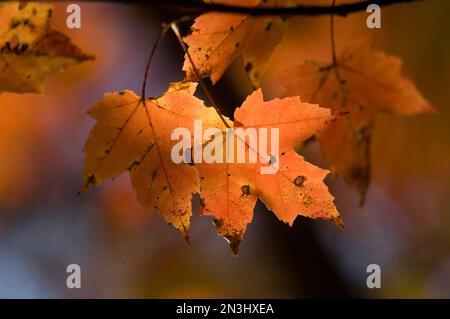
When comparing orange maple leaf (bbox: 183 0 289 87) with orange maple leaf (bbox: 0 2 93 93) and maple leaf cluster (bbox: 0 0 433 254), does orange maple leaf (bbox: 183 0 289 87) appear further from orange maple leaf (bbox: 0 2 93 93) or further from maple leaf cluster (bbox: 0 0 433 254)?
orange maple leaf (bbox: 0 2 93 93)

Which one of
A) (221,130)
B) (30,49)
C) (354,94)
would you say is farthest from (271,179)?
(30,49)

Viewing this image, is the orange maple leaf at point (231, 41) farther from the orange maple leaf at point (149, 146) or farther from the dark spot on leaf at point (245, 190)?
the dark spot on leaf at point (245, 190)

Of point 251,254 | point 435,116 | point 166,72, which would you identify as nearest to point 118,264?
point 251,254

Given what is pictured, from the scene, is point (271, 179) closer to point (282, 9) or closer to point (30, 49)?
point (282, 9)

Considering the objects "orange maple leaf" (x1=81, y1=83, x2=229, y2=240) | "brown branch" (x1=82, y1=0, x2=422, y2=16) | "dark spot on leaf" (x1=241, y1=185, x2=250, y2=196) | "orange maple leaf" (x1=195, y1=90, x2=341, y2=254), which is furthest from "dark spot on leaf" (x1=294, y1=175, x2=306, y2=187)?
"brown branch" (x1=82, y1=0, x2=422, y2=16)

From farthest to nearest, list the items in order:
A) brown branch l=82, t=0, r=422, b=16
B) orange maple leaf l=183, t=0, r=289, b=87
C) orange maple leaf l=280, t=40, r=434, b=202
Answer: orange maple leaf l=280, t=40, r=434, b=202, orange maple leaf l=183, t=0, r=289, b=87, brown branch l=82, t=0, r=422, b=16

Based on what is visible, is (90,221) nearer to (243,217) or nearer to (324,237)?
(324,237)

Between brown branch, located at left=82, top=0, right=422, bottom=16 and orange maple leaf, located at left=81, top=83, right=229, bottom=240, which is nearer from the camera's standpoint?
brown branch, located at left=82, top=0, right=422, bottom=16
